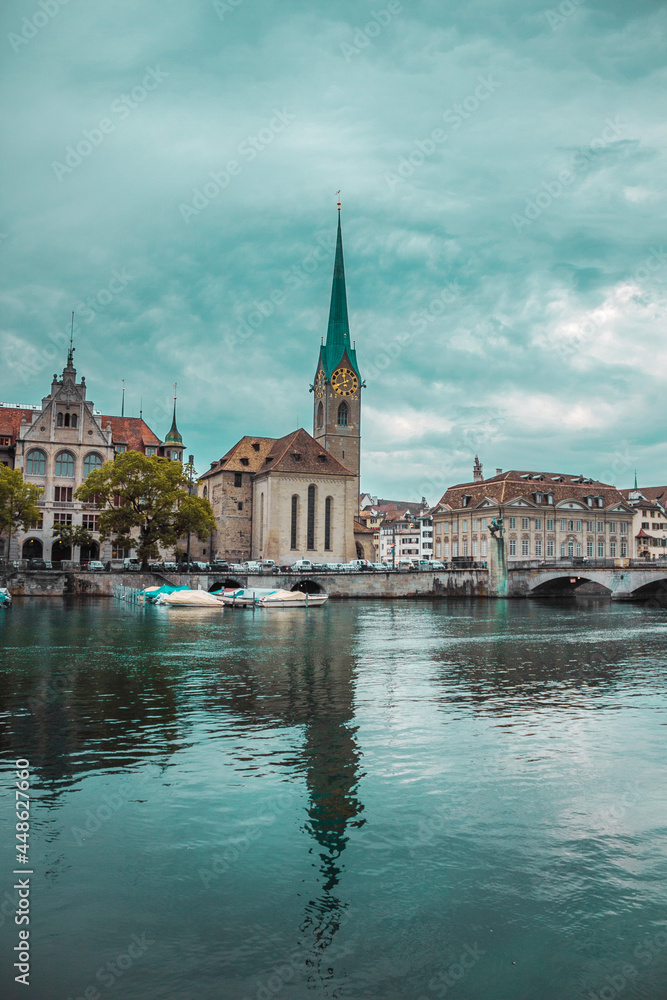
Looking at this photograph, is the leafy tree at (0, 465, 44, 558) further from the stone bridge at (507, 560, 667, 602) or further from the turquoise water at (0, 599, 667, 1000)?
the stone bridge at (507, 560, 667, 602)

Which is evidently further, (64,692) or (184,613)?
(184,613)

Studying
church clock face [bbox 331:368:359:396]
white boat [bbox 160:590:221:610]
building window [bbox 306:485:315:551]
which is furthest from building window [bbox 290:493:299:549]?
white boat [bbox 160:590:221:610]

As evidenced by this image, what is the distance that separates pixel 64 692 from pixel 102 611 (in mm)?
34545

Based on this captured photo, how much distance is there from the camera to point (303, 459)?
315ft

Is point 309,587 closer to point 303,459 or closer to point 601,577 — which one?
point 303,459

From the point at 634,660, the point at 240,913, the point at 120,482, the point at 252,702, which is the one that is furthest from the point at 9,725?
the point at 120,482

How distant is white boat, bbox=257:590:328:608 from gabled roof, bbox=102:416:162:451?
3079cm

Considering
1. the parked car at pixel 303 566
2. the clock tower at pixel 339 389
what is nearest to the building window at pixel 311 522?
the parked car at pixel 303 566

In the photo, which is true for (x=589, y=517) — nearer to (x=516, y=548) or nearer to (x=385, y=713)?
(x=516, y=548)

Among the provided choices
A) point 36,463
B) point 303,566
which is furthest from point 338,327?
point 36,463

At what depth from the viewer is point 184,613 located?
59.8 meters

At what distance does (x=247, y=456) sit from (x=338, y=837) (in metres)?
92.5

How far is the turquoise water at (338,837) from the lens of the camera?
331 inches

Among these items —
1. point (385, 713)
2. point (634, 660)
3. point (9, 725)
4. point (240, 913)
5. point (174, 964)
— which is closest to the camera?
point (174, 964)
